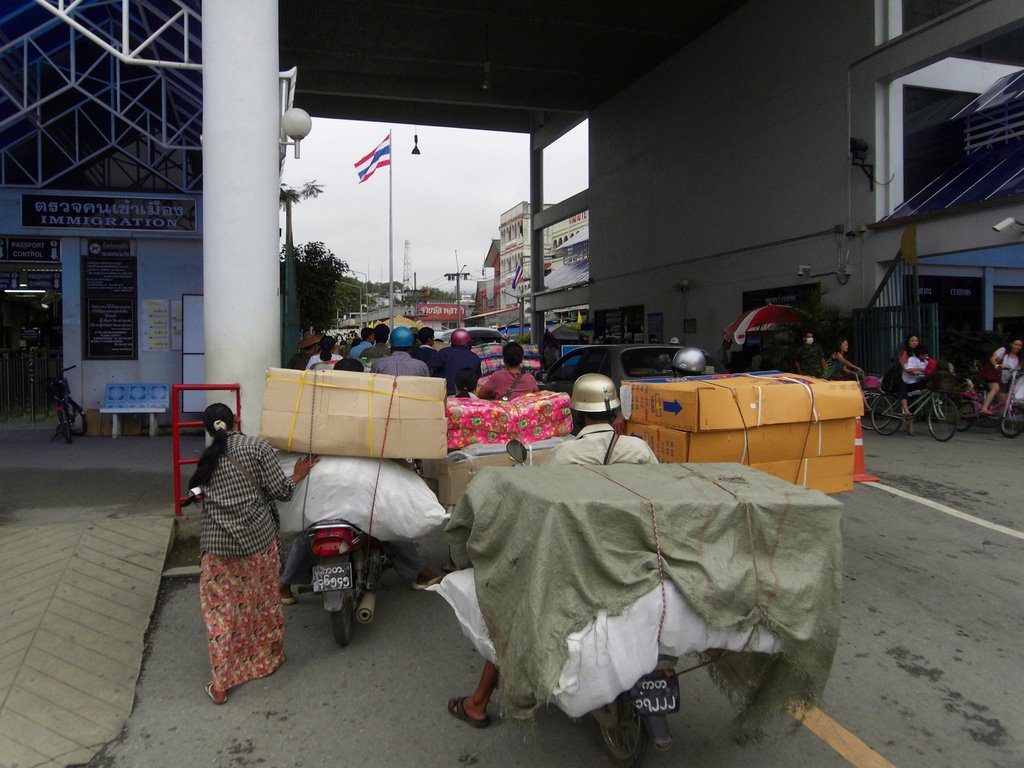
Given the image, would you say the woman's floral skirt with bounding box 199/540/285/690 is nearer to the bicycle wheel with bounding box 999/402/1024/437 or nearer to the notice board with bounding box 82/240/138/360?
the notice board with bounding box 82/240/138/360

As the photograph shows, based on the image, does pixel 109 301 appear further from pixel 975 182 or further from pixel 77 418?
pixel 975 182

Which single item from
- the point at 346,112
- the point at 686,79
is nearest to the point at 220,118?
the point at 686,79

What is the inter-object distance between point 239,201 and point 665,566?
565 cm

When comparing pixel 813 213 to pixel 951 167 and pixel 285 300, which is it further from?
pixel 285 300

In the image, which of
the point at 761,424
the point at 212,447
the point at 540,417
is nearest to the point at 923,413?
the point at 761,424

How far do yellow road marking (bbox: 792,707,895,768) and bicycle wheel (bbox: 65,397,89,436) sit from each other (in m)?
10.5

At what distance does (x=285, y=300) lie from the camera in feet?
39.6

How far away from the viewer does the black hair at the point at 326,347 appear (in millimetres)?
9492

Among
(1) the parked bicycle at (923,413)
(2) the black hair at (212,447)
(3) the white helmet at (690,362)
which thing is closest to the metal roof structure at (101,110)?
(3) the white helmet at (690,362)

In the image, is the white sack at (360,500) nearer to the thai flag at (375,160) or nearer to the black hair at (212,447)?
the black hair at (212,447)

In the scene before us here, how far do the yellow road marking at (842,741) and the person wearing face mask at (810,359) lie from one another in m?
11.5

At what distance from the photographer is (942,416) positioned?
38.2ft

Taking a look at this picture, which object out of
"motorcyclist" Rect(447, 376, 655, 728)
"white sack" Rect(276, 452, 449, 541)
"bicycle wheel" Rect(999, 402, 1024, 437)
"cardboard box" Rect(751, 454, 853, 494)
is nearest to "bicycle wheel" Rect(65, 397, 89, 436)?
"white sack" Rect(276, 452, 449, 541)

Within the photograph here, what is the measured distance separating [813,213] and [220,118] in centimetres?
1300
